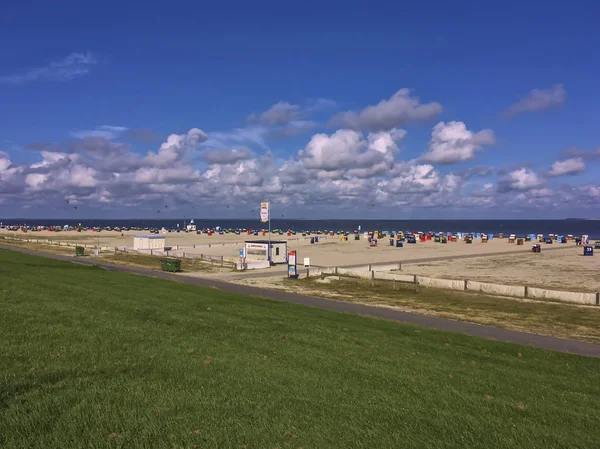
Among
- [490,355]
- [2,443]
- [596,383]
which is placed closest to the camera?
[2,443]

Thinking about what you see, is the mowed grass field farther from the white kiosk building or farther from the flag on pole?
the flag on pole

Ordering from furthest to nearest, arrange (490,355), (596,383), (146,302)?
(146,302)
(490,355)
(596,383)

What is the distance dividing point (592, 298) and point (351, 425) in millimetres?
24538

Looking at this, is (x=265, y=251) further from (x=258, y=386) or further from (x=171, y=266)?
(x=258, y=386)

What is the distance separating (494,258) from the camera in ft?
181

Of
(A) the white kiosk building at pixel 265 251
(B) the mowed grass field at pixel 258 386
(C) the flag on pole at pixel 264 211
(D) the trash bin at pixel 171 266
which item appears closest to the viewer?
(B) the mowed grass field at pixel 258 386

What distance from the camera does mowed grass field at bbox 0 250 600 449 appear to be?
5699mm

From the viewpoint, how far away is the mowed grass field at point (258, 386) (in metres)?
5.70

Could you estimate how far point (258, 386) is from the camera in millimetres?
7242

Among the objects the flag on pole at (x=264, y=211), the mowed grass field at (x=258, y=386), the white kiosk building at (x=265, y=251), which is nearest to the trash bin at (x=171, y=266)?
the white kiosk building at (x=265, y=251)

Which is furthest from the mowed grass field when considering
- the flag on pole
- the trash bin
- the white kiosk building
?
the flag on pole

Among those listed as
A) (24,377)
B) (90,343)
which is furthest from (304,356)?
(24,377)

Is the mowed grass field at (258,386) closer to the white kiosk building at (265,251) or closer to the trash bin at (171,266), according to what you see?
the trash bin at (171,266)

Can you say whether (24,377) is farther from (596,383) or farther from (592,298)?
(592,298)
